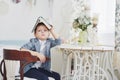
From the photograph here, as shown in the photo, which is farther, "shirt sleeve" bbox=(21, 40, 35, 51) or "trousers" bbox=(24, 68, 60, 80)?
"shirt sleeve" bbox=(21, 40, 35, 51)

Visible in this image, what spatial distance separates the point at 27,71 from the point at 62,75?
0.79 metres

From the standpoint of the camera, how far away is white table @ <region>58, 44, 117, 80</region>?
3.01 metres

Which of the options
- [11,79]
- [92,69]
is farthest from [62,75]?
[11,79]

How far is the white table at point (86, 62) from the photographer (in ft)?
9.89

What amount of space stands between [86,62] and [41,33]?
2.20 feet

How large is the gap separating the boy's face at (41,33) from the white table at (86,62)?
0.80 ft

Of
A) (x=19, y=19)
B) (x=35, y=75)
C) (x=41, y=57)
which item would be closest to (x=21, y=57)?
(x=35, y=75)

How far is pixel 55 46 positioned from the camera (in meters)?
3.21

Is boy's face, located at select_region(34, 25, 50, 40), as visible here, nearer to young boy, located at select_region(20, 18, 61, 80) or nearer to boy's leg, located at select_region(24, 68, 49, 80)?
young boy, located at select_region(20, 18, 61, 80)

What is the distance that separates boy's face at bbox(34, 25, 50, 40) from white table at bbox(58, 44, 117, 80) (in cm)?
25

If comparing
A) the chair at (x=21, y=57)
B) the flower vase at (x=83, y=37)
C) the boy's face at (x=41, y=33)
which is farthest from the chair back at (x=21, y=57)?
the flower vase at (x=83, y=37)

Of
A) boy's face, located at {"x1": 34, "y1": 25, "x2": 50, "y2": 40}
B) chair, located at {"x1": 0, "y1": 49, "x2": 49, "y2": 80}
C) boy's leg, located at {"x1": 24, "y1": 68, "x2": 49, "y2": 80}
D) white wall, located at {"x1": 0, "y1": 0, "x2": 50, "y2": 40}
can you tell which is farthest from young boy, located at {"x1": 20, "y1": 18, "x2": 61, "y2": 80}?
chair, located at {"x1": 0, "y1": 49, "x2": 49, "y2": 80}

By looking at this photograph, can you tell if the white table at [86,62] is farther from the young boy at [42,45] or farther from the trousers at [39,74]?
the trousers at [39,74]

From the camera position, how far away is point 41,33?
10.4 feet
